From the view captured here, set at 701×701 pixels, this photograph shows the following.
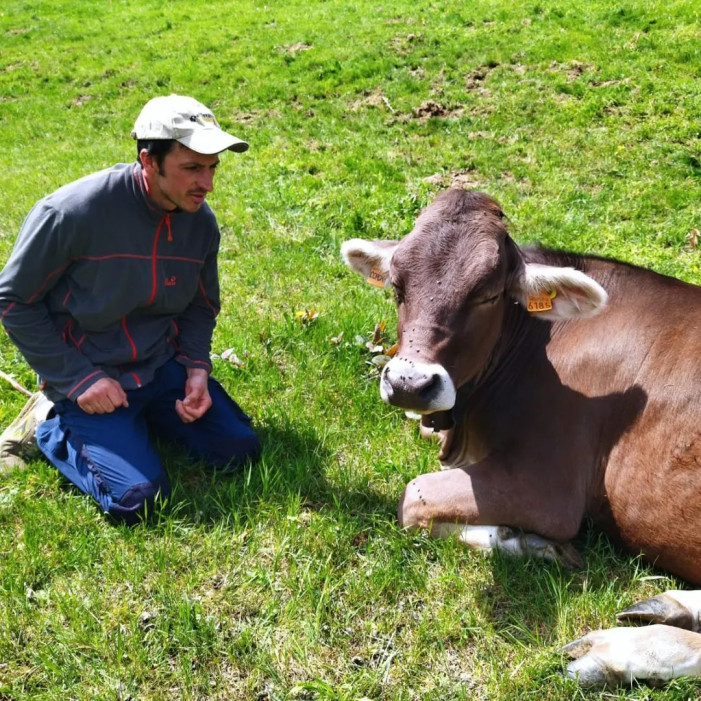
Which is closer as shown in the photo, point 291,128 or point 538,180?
point 538,180

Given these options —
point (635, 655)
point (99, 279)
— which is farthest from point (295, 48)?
point (635, 655)

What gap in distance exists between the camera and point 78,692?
331 cm

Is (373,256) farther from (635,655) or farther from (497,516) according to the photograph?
(635,655)

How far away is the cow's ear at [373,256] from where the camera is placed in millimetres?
4711

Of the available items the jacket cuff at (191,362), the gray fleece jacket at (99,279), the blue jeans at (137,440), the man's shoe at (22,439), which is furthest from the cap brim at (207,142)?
the man's shoe at (22,439)

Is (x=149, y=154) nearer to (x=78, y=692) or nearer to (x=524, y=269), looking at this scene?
(x=524, y=269)

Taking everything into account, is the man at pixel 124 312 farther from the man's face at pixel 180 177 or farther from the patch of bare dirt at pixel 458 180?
the patch of bare dirt at pixel 458 180

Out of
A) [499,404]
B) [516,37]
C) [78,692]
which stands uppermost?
[516,37]

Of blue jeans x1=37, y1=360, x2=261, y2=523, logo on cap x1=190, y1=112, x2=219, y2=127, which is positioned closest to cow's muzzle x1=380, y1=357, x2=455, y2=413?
blue jeans x1=37, y1=360, x2=261, y2=523

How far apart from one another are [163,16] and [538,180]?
15.2 meters

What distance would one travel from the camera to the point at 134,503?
4.30m

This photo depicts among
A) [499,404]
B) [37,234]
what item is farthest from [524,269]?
[37,234]

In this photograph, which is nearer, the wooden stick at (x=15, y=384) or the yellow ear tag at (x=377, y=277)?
the yellow ear tag at (x=377, y=277)

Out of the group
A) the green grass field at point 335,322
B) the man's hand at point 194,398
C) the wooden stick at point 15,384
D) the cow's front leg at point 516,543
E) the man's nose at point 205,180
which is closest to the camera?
the green grass field at point 335,322
